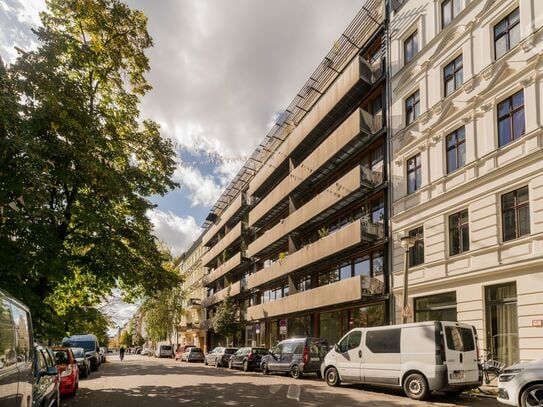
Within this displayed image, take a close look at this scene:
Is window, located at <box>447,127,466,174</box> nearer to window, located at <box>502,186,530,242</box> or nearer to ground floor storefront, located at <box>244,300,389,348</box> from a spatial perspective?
window, located at <box>502,186,530,242</box>

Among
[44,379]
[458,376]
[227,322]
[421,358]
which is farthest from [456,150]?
[227,322]

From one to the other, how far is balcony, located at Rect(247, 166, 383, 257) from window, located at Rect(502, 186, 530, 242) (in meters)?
8.13

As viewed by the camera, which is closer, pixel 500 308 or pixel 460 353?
pixel 460 353

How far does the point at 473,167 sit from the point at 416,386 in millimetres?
8202

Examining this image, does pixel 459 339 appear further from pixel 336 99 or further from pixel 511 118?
pixel 336 99

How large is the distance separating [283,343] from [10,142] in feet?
48.0

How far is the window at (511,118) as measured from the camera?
16328 millimetres

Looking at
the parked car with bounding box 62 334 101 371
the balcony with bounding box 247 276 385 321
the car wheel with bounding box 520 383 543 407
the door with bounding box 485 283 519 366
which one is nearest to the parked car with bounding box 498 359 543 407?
the car wheel with bounding box 520 383 543 407

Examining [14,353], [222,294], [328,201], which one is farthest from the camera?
[222,294]

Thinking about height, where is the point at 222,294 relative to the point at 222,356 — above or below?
above

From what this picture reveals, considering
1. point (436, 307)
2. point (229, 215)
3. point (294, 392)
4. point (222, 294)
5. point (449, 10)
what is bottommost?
point (294, 392)

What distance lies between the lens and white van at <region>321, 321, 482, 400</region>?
42.8 ft

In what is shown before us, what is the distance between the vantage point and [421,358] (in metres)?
13.4

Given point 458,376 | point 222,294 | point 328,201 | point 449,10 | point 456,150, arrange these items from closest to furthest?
1. point 458,376
2. point 456,150
3. point 449,10
4. point 328,201
5. point 222,294
